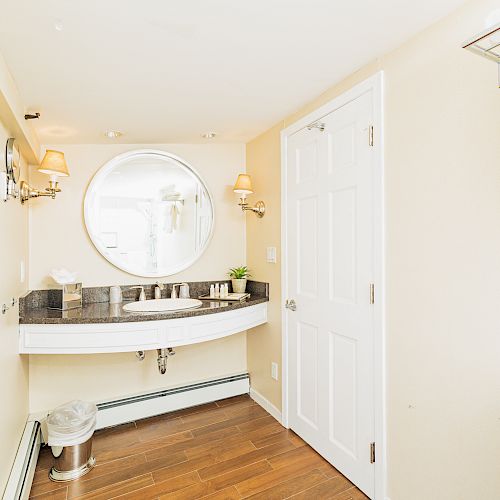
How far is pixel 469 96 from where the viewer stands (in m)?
1.33

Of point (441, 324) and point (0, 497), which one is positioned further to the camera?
point (0, 497)

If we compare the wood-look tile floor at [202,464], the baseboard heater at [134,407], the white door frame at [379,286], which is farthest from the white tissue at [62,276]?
the white door frame at [379,286]

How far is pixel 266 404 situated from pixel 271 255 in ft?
3.86

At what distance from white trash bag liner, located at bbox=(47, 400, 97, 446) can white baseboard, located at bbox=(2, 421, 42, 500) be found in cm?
12

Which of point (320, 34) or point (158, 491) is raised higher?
point (320, 34)

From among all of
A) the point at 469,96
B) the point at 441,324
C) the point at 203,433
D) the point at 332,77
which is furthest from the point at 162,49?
the point at 203,433

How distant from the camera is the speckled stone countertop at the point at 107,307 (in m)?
2.10

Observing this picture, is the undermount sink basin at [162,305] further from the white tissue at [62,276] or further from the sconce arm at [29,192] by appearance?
the sconce arm at [29,192]

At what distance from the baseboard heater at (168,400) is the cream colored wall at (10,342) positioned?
0.54 m

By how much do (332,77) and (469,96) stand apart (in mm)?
772

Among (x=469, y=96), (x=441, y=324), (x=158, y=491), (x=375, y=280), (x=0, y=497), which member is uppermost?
(x=469, y=96)

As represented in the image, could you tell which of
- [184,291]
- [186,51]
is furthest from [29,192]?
[186,51]

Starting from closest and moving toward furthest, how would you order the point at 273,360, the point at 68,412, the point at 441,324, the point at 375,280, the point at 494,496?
the point at 494,496
the point at 441,324
the point at 375,280
the point at 68,412
the point at 273,360

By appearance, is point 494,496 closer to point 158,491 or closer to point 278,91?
point 158,491
